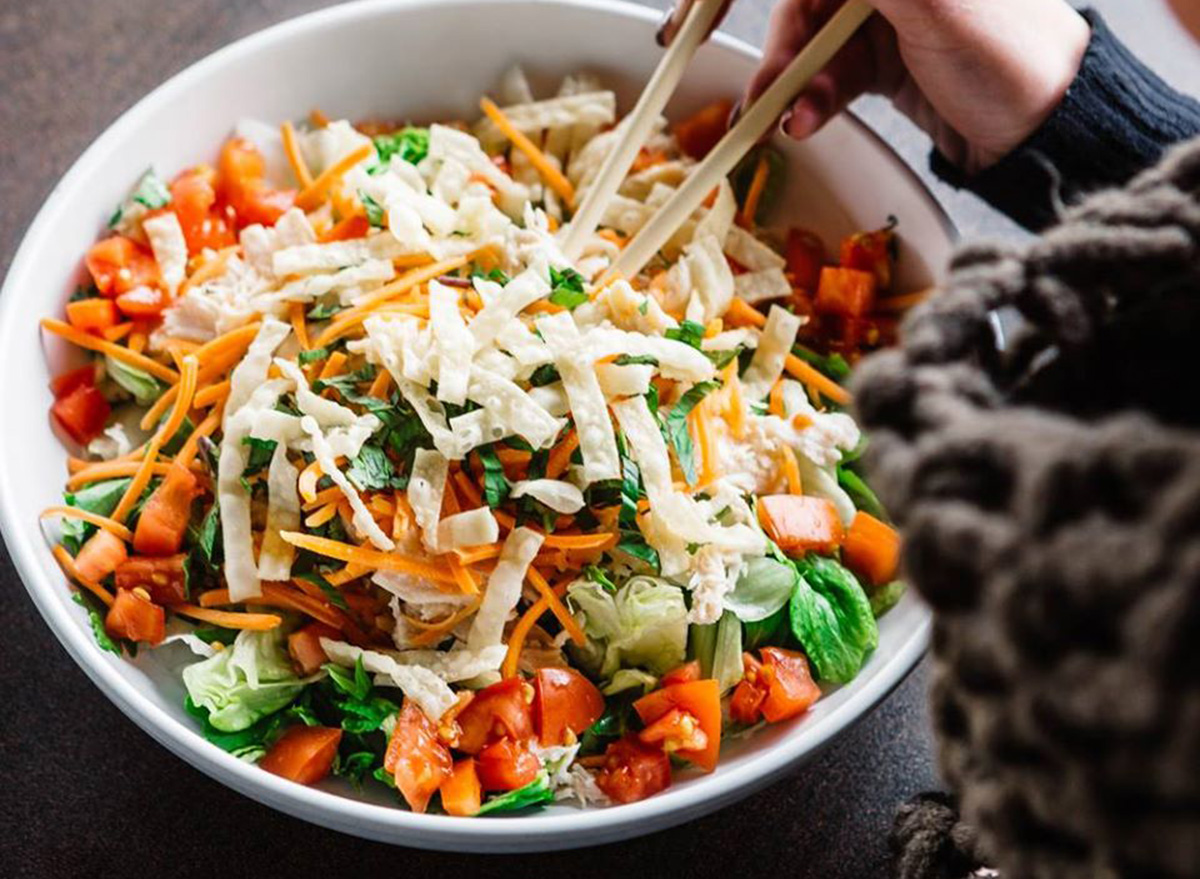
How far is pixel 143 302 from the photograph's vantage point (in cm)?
136

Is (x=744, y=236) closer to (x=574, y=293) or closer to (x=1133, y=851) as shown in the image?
(x=574, y=293)

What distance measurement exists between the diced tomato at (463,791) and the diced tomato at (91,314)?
0.65m

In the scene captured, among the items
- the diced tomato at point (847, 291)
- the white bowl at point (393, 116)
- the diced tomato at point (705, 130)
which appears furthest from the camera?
the diced tomato at point (705, 130)

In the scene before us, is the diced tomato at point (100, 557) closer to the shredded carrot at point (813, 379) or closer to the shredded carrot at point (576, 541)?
the shredded carrot at point (576, 541)

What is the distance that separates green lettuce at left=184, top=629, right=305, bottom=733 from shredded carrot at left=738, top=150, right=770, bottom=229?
0.73 meters

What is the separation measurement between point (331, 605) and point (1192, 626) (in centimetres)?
90

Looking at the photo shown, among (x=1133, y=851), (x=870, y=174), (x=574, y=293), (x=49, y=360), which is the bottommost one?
(x=49, y=360)

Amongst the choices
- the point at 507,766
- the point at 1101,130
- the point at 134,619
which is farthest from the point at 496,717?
the point at 1101,130

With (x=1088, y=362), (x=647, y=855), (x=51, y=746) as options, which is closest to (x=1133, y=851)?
(x=1088, y=362)

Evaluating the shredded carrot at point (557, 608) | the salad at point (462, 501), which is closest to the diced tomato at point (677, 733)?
the salad at point (462, 501)

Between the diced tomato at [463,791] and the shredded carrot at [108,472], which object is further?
the shredded carrot at [108,472]

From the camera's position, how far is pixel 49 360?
1340 millimetres

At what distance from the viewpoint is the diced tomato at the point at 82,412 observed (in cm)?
133

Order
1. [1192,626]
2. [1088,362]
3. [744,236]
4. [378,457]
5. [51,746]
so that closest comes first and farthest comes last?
[1192,626] < [1088,362] < [378,457] < [51,746] < [744,236]
